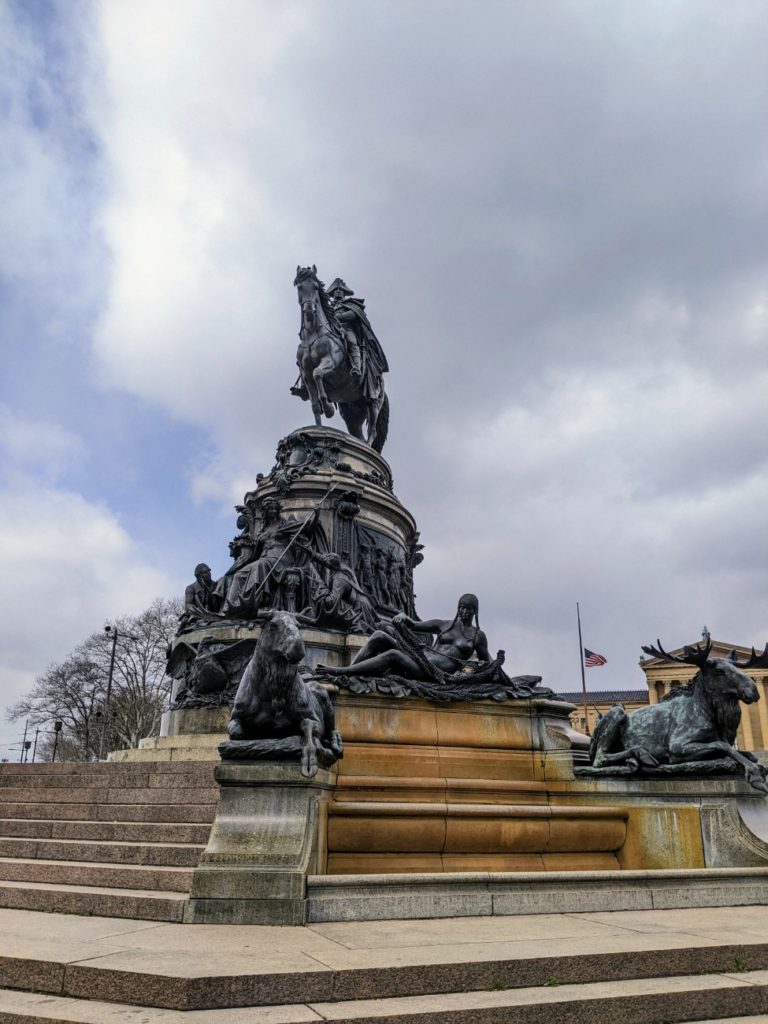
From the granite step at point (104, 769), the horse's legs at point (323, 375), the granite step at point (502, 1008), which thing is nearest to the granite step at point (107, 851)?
the granite step at point (104, 769)

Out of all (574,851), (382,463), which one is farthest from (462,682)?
(382,463)

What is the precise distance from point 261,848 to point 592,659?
41311 mm

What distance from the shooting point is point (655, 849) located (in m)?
9.62

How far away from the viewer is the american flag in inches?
1788

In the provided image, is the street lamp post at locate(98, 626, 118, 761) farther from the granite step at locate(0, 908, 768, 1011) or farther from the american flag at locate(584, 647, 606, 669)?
the granite step at locate(0, 908, 768, 1011)

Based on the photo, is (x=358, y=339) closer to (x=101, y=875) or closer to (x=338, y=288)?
(x=338, y=288)

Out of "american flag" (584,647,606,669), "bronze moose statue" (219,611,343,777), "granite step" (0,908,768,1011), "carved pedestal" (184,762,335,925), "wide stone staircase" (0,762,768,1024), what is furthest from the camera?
"american flag" (584,647,606,669)

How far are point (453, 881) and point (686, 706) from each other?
5.10 m

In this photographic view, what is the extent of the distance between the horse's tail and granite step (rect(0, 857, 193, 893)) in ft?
65.1

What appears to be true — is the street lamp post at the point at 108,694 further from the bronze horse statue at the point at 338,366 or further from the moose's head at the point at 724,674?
the moose's head at the point at 724,674

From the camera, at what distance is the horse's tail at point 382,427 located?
88.9 feet

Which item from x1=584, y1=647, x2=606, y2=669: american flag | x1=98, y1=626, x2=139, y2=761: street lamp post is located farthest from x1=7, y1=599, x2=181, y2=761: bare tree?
x1=584, y1=647, x2=606, y2=669: american flag

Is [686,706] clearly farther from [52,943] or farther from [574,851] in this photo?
[52,943]

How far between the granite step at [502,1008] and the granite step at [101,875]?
284 cm
